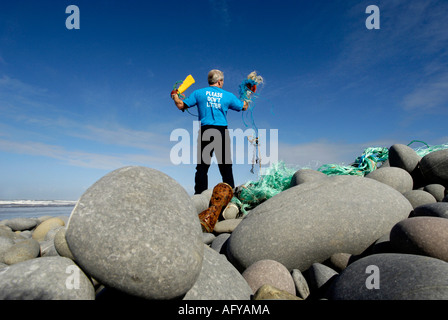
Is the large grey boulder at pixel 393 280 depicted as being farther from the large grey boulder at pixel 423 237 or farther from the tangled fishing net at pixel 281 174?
the tangled fishing net at pixel 281 174

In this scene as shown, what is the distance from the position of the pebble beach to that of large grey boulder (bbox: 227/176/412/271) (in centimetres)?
1

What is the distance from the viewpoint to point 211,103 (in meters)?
6.29

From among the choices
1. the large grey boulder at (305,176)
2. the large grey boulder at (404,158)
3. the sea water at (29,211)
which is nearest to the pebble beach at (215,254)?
the large grey boulder at (305,176)

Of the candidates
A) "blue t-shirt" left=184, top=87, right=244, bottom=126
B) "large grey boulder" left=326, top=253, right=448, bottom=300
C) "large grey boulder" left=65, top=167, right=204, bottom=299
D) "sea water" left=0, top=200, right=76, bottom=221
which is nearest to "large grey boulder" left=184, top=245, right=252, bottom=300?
"large grey boulder" left=65, top=167, right=204, bottom=299

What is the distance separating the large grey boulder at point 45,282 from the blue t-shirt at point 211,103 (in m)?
4.85

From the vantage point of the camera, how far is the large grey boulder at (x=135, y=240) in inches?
58.6

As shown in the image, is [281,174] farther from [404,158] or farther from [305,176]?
[404,158]

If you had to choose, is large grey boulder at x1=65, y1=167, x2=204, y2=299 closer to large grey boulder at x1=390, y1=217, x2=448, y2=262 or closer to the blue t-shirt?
large grey boulder at x1=390, y1=217, x2=448, y2=262

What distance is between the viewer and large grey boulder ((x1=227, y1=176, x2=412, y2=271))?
2576 millimetres

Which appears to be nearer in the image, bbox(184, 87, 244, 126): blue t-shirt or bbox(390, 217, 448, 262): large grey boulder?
bbox(390, 217, 448, 262): large grey boulder

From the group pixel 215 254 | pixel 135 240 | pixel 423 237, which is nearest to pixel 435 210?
pixel 423 237
